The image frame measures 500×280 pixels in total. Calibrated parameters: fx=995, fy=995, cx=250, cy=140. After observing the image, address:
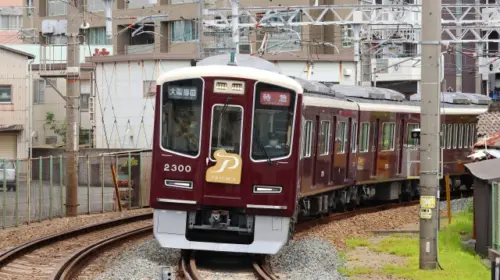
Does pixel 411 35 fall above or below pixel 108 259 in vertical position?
above

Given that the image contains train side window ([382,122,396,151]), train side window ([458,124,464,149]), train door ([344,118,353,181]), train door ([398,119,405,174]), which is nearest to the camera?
train door ([344,118,353,181])

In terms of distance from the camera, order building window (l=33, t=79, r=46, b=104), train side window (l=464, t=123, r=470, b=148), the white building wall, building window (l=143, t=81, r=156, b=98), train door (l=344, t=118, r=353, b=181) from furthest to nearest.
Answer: building window (l=33, t=79, r=46, b=104), the white building wall, building window (l=143, t=81, r=156, b=98), train side window (l=464, t=123, r=470, b=148), train door (l=344, t=118, r=353, b=181)

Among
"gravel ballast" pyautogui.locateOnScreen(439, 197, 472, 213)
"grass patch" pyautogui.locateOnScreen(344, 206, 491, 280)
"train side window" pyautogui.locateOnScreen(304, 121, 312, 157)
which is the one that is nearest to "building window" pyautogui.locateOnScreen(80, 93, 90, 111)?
"gravel ballast" pyautogui.locateOnScreen(439, 197, 472, 213)

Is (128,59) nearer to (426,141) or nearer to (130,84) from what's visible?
(130,84)

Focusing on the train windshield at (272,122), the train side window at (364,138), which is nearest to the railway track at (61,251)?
the train windshield at (272,122)

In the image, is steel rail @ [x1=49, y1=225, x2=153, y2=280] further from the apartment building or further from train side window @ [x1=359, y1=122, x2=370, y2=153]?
the apartment building

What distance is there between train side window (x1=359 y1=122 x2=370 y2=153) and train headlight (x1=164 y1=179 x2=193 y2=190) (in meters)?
9.45

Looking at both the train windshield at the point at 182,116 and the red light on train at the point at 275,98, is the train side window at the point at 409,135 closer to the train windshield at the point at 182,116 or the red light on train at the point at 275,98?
the red light on train at the point at 275,98

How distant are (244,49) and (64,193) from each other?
737 inches

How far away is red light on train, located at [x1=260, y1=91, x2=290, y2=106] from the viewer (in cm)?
1366

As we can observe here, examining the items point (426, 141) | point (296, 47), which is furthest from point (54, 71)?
point (426, 141)

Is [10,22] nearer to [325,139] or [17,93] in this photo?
[17,93]

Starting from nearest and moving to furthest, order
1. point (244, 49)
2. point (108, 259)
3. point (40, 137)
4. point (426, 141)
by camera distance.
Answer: point (426, 141)
point (108, 259)
point (244, 49)
point (40, 137)

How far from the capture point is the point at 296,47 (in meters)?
43.8
